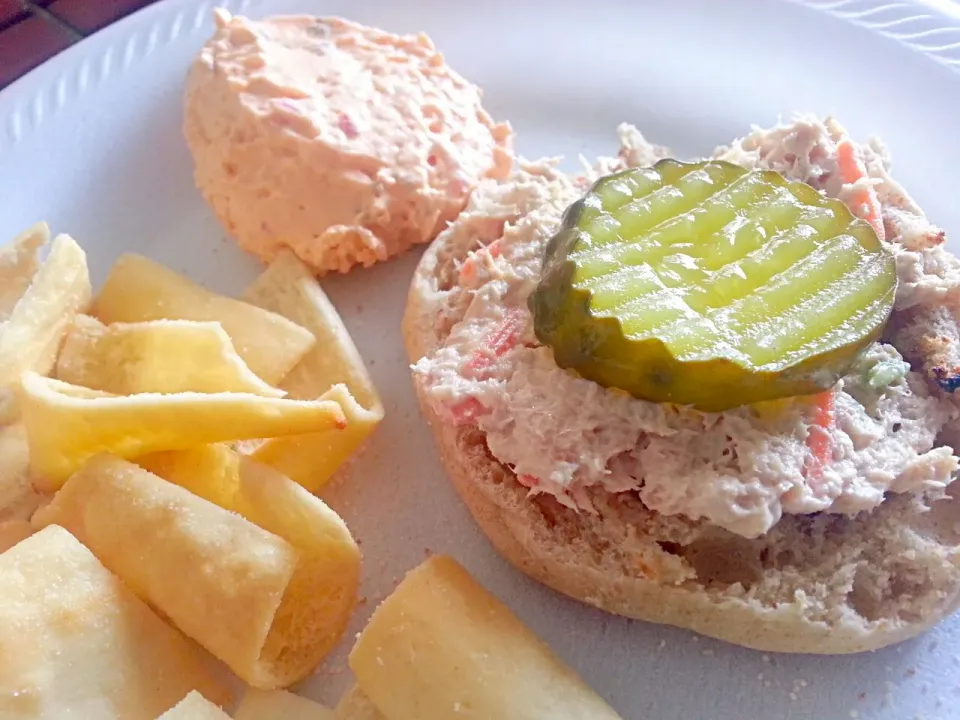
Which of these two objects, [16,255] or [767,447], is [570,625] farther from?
[16,255]

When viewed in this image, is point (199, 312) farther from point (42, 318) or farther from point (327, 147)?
point (327, 147)

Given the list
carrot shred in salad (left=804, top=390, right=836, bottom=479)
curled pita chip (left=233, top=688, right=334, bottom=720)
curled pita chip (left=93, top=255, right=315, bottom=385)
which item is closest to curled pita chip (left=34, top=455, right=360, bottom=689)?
curled pita chip (left=233, top=688, right=334, bottom=720)

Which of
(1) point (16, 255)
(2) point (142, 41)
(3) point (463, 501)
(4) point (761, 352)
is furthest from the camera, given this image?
(2) point (142, 41)

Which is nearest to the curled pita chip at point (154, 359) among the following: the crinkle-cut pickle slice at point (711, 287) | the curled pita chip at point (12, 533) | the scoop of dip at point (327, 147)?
the curled pita chip at point (12, 533)

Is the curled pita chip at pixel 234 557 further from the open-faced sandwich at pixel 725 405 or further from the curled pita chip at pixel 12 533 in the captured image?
the open-faced sandwich at pixel 725 405

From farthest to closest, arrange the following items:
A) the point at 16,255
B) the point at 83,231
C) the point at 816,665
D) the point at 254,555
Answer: the point at 83,231, the point at 16,255, the point at 816,665, the point at 254,555

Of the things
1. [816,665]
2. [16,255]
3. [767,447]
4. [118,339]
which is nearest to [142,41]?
[16,255]
